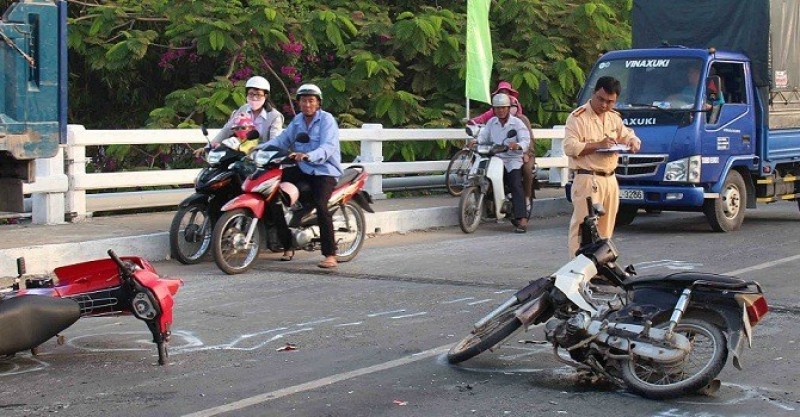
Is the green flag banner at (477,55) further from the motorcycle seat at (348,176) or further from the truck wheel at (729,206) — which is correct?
the motorcycle seat at (348,176)

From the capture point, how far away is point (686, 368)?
20.9 feet

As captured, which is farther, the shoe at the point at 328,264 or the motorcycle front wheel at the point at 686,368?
the shoe at the point at 328,264

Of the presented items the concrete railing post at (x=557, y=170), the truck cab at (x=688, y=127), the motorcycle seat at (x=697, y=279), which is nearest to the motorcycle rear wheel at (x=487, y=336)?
the motorcycle seat at (x=697, y=279)

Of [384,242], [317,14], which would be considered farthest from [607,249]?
[317,14]

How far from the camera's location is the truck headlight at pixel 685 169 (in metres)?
14.4

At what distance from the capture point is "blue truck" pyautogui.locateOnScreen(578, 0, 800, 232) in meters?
14.5

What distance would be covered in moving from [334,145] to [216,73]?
850cm

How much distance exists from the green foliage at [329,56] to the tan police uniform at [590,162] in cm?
893

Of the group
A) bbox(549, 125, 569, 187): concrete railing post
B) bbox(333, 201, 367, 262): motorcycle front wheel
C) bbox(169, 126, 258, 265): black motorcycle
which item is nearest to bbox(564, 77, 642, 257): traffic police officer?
bbox(333, 201, 367, 262): motorcycle front wheel

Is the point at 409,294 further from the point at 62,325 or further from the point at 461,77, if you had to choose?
the point at 461,77

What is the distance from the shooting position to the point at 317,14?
1861 centimetres

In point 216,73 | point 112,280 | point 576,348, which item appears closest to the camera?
point 576,348

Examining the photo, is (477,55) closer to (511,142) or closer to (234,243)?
(511,142)

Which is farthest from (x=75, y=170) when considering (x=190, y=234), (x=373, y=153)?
(x=373, y=153)
